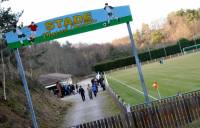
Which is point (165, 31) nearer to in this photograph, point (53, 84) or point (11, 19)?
point (53, 84)

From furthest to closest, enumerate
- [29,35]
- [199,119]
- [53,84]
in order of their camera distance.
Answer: [53,84]
[29,35]
[199,119]

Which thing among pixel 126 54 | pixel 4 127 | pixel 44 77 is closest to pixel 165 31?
pixel 126 54

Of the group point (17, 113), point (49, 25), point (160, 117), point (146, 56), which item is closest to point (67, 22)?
point (49, 25)

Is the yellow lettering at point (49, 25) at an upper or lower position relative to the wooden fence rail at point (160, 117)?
upper

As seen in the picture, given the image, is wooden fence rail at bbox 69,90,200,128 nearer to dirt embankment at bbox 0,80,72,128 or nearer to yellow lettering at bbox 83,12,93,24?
yellow lettering at bbox 83,12,93,24

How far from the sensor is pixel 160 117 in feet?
64.8

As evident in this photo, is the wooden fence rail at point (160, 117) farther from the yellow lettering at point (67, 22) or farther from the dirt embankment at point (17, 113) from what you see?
the dirt embankment at point (17, 113)

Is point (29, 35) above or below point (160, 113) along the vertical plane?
above

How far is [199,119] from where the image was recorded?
64.0 ft

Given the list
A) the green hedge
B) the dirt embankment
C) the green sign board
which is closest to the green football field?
the dirt embankment

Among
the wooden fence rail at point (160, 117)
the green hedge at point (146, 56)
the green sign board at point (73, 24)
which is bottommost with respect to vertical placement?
the green hedge at point (146, 56)

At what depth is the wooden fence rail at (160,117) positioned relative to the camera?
1958 centimetres

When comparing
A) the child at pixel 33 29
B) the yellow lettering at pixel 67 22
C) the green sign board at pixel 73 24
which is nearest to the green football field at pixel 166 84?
the green sign board at pixel 73 24

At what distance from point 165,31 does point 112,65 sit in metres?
50.1
